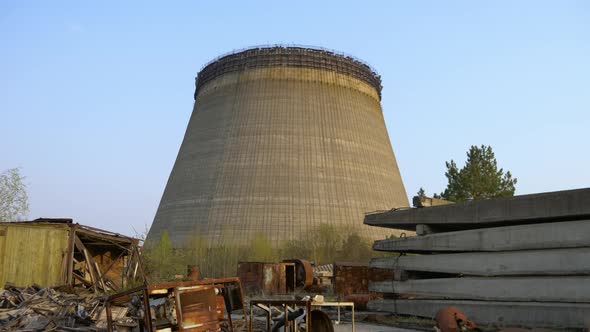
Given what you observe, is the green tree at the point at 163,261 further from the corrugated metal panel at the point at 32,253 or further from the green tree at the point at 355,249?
the green tree at the point at 355,249

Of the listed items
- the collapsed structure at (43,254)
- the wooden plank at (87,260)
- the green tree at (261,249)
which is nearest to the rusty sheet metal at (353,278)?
the collapsed structure at (43,254)

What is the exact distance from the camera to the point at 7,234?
16344mm

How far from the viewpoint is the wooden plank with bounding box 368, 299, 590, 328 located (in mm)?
9727

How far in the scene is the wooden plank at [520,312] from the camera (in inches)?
383

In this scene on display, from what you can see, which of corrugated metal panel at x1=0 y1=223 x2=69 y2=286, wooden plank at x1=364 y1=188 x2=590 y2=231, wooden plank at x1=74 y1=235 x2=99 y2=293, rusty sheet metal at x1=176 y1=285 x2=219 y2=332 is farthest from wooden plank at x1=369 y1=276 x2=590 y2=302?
corrugated metal panel at x1=0 y1=223 x2=69 y2=286

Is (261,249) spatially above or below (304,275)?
above

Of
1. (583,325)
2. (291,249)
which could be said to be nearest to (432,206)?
(583,325)

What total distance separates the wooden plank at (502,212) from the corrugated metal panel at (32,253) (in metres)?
10.3

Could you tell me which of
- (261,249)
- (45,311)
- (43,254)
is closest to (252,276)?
(43,254)

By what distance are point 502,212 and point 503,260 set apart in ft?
3.16

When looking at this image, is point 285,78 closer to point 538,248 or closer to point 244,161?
point 244,161

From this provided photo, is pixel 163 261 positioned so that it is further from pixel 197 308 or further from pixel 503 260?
pixel 197 308

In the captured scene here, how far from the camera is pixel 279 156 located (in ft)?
128

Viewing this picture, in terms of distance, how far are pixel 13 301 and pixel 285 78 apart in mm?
32974
